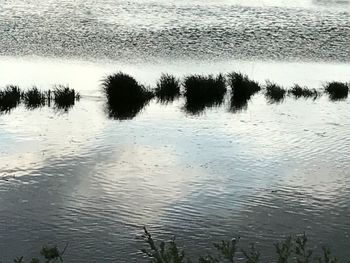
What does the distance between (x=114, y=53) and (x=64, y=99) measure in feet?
31.0

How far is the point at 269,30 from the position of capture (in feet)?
110

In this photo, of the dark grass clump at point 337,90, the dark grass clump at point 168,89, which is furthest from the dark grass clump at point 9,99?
the dark grass clump at point 337,90

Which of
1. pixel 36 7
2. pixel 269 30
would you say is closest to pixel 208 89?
pixel 269 30

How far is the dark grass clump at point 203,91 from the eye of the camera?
17378mm

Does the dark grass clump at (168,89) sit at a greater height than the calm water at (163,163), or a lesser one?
greater

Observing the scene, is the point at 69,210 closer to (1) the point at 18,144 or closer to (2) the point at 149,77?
(1) the point at 18,144

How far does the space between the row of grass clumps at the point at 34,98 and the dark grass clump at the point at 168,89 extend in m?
2.29

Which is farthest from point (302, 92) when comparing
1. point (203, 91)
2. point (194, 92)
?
point (194, 92)

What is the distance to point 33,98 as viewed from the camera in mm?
15922

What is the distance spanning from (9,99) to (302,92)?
839 cm

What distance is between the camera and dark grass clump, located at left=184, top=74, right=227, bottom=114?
1738cm

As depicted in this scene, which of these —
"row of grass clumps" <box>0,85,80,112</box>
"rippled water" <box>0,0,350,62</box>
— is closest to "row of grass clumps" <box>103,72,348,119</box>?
"row of grass clumps" <box>0,85,80,112</box>

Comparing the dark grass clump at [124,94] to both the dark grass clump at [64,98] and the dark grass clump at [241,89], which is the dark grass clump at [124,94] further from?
the dark grass clump at [241,89]

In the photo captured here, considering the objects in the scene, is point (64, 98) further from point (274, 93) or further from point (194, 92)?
point (274, 93)
